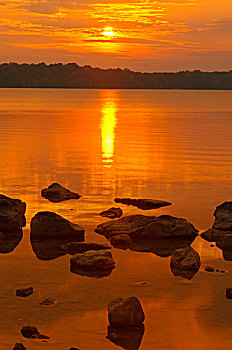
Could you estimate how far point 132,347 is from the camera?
14.2 m

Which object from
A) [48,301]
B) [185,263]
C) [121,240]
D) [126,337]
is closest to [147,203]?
[121,240]

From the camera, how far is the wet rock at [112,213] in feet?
86.2

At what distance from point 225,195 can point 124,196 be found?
4715 millimetres

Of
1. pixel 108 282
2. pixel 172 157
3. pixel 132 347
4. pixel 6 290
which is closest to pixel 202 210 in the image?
pixel 108 282

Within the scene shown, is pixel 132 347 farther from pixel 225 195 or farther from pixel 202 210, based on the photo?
pixel 225 195

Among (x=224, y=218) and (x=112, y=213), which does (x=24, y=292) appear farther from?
(x=112, y=213)

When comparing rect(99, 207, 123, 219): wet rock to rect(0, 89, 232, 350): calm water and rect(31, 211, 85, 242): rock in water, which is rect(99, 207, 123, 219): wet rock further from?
rect(31, 211, 85, 242): rock in water

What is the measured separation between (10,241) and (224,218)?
7663 mm

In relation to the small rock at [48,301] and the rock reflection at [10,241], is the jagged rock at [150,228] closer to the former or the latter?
the rock reflection at [10,241]

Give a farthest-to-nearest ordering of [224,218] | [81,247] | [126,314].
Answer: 1. [224,218]
2. [81,247]
3. [126,314]

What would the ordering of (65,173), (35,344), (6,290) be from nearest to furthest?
1. (35,344)
2. (6,290)
3. (65,173)

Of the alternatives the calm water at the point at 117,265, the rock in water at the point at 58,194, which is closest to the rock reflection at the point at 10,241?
the calm water at the point at 117,265

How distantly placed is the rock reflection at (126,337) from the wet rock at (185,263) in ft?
14.0

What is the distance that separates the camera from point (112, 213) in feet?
87.1
